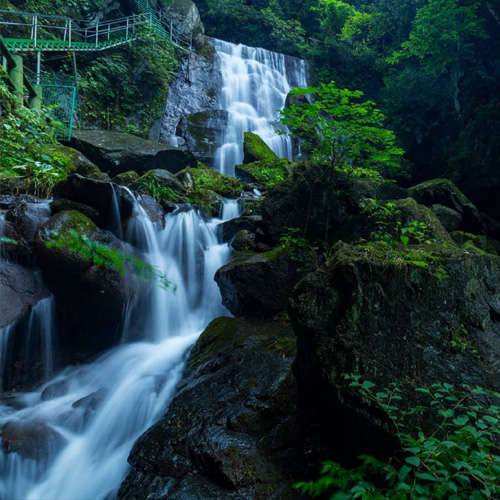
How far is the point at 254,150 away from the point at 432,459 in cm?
1348

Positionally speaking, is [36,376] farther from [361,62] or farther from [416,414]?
[361,62]

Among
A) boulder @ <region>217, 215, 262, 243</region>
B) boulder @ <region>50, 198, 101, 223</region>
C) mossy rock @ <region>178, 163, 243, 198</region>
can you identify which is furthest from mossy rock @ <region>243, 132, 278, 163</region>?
boulder @ <region>50, 198, 101, 223</region>

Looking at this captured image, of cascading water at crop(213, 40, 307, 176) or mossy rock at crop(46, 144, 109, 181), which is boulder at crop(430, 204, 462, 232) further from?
cascading water at crop(213, 40, 307, 176)

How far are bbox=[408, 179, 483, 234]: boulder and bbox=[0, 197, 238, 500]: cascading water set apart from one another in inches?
214

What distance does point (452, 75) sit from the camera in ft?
47.8

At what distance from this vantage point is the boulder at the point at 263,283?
5.45 metres

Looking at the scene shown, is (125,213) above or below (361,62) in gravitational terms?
below

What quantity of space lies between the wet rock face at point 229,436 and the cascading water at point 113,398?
627mm

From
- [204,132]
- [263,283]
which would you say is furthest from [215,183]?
[263,283]

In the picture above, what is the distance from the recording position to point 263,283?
5.45 m

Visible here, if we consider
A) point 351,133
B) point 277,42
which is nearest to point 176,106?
point 277,42

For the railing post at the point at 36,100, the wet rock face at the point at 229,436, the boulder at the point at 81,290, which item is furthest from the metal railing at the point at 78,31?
the wet rock face at the point at 229,436

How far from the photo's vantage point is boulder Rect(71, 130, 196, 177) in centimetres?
1141

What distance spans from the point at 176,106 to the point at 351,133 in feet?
49.7
